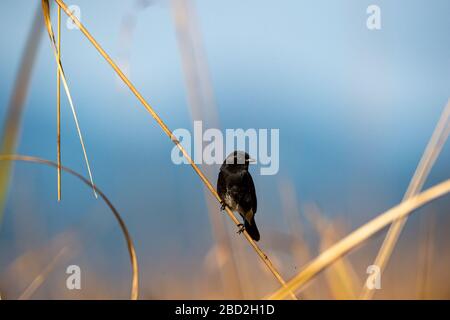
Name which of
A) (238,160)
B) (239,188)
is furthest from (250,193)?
(238,160)

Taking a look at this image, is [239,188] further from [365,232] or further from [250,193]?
[365,232]

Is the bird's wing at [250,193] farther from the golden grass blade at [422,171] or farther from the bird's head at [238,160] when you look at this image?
the golden grass blade at [422,171]

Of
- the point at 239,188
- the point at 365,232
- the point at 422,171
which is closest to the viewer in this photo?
the point at 365,232

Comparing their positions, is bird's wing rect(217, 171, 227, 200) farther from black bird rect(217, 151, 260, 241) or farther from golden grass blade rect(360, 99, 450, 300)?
golden grass blade rect(360, 99, 450, 300)

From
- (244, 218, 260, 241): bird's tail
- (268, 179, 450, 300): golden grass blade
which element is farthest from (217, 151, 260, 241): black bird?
(268, 179, 450, 300): golden grass blade

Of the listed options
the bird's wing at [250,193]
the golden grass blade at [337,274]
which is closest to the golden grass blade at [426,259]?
the golden grass blade at [337,274]

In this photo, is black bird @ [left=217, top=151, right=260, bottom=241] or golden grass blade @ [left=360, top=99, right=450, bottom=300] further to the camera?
black bird @ [left=217, top=151, right=260, bottom=241]
